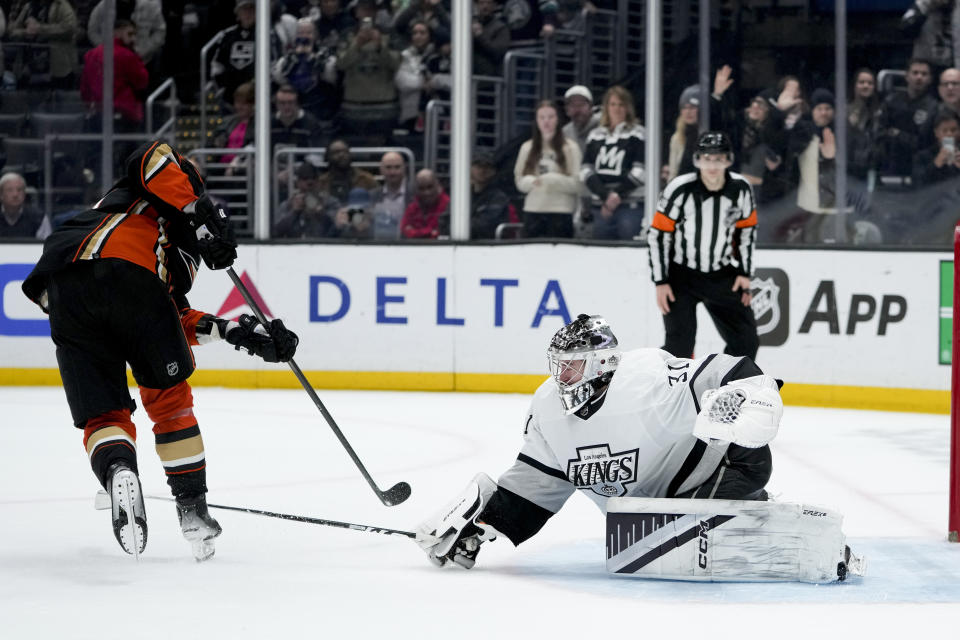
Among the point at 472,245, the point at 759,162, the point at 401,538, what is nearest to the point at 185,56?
the point at 472,245

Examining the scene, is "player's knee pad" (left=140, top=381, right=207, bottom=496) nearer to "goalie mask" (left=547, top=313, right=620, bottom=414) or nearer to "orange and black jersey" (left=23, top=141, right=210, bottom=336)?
"orange and black jersey" (left=23, top=141, right=210, bottom=336)

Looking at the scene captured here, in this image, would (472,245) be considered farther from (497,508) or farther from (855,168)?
(497,508)

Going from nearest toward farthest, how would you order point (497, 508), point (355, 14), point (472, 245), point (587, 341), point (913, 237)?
1. point (587, 341)
2. point (497, 508)
3. point (913, 237)
4. point (472, 245)
5. point (355, 14)

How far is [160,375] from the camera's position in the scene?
3396 millimetres

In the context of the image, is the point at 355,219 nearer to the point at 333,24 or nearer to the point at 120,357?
the point at 333,24

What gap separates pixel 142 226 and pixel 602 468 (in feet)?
3.99

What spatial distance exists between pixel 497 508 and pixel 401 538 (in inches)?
22.3

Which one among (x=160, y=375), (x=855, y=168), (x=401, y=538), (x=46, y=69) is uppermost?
(x=46, y=69)

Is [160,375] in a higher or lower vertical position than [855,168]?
lower

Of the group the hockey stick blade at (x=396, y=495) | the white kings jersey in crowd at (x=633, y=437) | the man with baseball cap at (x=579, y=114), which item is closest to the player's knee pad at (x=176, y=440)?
the hockey stick blade at (x=396, y=495)

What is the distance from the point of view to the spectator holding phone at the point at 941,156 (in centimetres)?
716

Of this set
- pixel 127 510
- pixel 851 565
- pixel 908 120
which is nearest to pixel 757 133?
pixel 908 120

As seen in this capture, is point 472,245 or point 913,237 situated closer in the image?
point 913,237

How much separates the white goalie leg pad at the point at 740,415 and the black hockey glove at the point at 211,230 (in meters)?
1.18
